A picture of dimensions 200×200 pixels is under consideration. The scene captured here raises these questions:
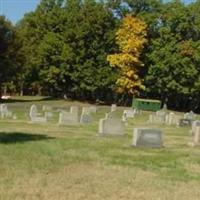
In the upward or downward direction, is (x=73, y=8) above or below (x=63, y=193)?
above

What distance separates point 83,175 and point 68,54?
188 ft

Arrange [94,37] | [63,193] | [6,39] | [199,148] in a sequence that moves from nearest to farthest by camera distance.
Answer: [63,193], [199,148], [6,39], [94,37]

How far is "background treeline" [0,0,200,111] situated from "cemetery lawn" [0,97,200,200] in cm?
4847

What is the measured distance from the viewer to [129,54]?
6875cm

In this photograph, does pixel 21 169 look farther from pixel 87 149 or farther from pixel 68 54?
pixel 68 54

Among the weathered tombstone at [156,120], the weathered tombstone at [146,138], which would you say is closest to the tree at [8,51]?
the weathered tombstone at [156,120]

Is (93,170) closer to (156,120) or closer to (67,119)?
(67,119)

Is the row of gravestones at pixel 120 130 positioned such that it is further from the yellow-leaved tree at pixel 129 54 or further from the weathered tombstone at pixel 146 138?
the yellow-leaved tree at pixel 129 54

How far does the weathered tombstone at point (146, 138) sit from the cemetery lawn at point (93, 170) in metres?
0.39

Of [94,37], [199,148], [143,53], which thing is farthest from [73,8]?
[199,148]

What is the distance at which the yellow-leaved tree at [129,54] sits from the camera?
68.4 metres

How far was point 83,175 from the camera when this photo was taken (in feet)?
40.8

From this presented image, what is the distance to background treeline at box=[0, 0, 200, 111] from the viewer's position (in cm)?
6788

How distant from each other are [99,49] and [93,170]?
190 feet
